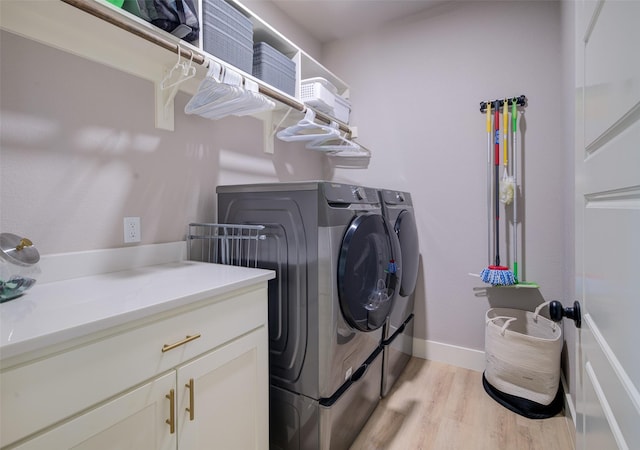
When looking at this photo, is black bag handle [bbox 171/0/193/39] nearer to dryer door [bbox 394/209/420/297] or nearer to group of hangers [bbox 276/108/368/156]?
group of hangers [bbox 276/108/368/156]

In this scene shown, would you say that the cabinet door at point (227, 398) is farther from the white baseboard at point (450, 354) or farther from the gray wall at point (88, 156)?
the white baseboard at point (450, 354)

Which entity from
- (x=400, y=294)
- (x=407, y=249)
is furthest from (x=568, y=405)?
(x=407, y=249)

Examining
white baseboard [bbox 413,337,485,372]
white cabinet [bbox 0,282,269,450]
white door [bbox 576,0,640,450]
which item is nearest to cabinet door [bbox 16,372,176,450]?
white cabinet [bbox 0,282,269,450]

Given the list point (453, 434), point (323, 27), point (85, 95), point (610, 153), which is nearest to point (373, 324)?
point (453, 434)

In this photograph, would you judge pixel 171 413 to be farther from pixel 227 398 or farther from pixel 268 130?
pixel 268 130

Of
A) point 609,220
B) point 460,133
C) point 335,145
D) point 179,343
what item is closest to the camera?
point 609,220

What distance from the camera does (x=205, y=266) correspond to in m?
1.40

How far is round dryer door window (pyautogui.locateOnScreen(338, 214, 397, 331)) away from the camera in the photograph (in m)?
1.32

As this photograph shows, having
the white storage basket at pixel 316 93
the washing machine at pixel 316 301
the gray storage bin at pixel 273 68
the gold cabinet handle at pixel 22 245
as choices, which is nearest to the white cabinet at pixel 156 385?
the washing machine at pixel 316 301

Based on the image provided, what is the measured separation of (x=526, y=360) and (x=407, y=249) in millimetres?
907

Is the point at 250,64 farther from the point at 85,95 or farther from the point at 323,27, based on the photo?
the point at 323,27

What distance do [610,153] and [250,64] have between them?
1.53 metres

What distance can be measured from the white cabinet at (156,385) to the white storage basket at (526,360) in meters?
1.45

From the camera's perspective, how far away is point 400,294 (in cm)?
199
